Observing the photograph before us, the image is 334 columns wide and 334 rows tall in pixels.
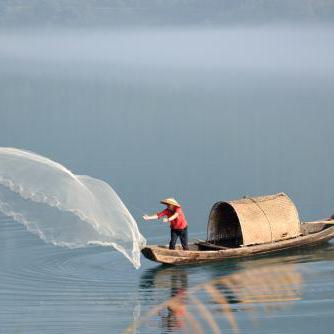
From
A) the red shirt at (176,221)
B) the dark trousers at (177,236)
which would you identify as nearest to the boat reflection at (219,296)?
the dark trousers at (177,236)

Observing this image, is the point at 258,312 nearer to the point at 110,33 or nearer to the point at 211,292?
the point at 211,292

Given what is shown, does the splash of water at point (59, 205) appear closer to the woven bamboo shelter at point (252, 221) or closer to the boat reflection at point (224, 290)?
the boat reflection at point (224, 290)

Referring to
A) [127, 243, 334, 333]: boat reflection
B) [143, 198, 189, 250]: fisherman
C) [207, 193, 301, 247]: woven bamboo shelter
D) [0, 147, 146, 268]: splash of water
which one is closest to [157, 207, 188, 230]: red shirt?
[143, 198, 189, 250]: fisherman

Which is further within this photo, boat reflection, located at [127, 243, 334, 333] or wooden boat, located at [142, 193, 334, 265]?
wooden boat, located at [142, 193, 334, 265]

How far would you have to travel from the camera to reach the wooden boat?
2114 centimetres

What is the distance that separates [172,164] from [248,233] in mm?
10866

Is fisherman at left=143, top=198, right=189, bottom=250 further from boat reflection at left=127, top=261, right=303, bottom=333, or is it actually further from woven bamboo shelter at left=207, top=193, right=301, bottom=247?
woven bamboo shelter at left=207, top=193, right=301, bottom=247

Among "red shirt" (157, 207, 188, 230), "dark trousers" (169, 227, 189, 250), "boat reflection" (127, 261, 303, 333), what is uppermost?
"red shirt" (157, 207, 188, 230)

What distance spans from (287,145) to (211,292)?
1697 cm

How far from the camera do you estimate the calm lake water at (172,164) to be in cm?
1870

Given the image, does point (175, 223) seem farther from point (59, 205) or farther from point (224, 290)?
point (59, 205)

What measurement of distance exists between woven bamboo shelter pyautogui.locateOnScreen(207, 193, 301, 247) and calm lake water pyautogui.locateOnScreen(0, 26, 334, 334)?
0.42 m

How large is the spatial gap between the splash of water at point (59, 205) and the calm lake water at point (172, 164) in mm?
1025

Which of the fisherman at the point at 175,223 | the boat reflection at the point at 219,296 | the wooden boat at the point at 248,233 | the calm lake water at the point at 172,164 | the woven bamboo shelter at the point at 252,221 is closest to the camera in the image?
the boat reflection at the point at 219,296
